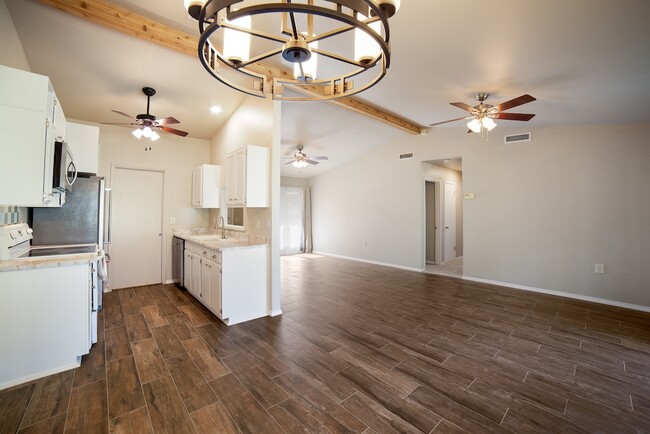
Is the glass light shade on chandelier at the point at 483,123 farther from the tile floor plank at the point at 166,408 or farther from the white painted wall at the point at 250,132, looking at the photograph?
the tile floor plank at the point at 166,408

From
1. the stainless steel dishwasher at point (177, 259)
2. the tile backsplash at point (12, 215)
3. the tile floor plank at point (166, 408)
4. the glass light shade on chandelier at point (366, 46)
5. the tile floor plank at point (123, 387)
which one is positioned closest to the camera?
the glass light shade on chandelier at point (366, 46)

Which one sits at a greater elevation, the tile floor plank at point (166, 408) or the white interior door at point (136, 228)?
the white interior door at point (136, 228)

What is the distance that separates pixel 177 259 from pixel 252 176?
8.27 ft

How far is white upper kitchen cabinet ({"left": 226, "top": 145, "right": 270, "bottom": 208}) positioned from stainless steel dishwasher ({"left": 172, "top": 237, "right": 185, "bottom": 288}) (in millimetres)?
1678

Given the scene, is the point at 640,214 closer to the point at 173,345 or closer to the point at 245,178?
the point at 245,178

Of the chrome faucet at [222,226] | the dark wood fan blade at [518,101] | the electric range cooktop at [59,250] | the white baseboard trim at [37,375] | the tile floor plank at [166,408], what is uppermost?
the dark wood fan blade at [518,101]

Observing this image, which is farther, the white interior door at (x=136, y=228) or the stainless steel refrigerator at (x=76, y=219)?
the white interior door at (x=136, y=228)

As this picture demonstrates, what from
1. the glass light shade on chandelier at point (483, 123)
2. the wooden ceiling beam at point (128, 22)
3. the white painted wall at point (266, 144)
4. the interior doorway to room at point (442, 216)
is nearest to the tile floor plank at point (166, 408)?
the white painted wall at point (266, 144)

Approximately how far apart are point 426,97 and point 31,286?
192 inches

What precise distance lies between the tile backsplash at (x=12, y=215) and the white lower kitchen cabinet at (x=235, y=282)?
1812 mm

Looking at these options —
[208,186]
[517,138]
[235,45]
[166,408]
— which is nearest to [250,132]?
[208,186]

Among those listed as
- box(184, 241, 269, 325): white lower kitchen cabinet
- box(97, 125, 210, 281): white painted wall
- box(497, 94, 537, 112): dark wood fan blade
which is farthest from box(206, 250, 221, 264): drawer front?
box(497, 94, 537, 112): dark wood fan blade

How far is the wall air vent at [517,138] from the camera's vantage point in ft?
15.8

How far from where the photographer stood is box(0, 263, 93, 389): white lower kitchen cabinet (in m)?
2.13
